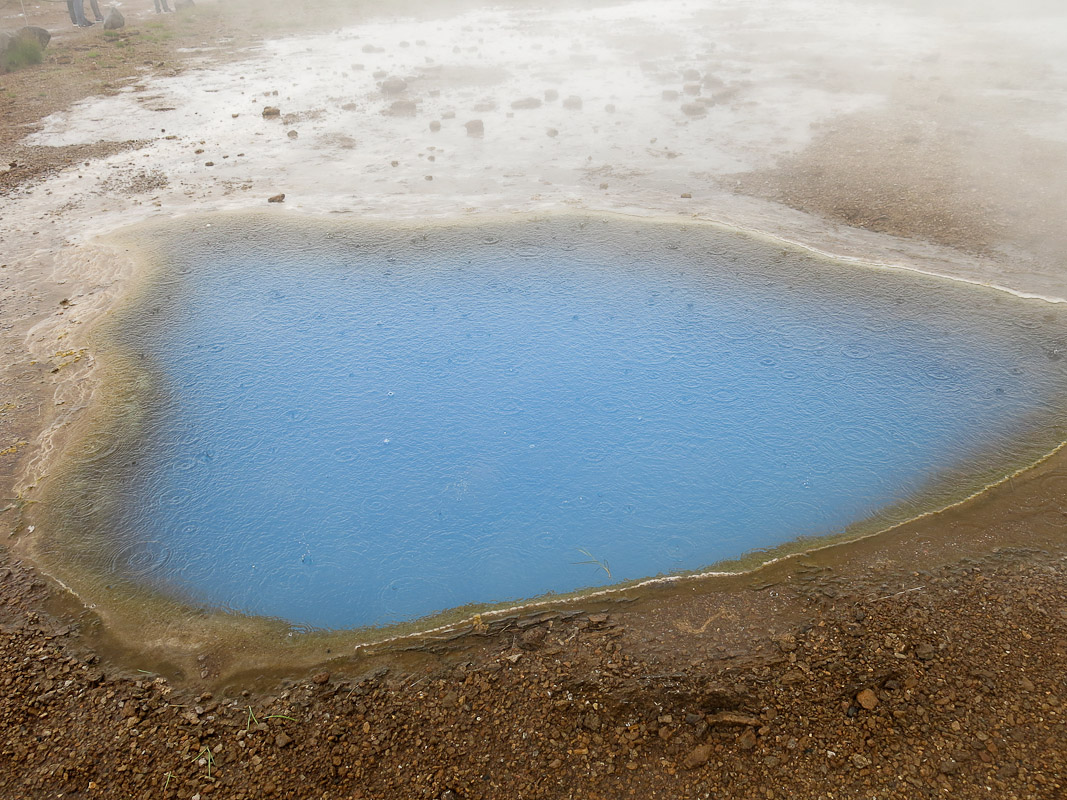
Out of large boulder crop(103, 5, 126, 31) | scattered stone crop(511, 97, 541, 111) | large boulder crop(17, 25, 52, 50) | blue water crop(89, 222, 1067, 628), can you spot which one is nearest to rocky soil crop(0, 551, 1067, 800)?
blue water crop(89, 222, 1067, 628)

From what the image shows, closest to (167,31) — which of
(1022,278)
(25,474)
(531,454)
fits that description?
(25,474)

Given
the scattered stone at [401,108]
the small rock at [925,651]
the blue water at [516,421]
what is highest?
the scattered stone at [401,108]

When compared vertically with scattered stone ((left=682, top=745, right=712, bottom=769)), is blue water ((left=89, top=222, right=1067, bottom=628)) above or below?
below

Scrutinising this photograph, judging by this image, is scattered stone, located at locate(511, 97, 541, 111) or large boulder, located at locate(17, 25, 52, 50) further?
large boulder, located at locate(17, 25, 52, 50)

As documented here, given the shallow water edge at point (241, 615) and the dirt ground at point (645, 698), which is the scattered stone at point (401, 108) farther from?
the dirt ground at point (645, 698)

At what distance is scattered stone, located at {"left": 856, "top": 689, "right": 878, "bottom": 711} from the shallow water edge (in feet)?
3.24

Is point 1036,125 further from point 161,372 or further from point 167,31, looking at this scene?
point 167,31

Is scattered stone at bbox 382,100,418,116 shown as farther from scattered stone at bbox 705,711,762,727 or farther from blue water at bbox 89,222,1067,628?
scattered stone at bbox 705,711,762,727

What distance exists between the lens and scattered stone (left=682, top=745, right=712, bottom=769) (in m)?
3.09

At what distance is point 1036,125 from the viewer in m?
10.2

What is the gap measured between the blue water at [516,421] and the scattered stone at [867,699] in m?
1.26

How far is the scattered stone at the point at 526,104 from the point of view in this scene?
40.4 feet

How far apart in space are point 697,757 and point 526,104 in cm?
1173

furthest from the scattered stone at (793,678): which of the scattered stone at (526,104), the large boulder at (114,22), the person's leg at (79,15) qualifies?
the person's leg at (79,15)
